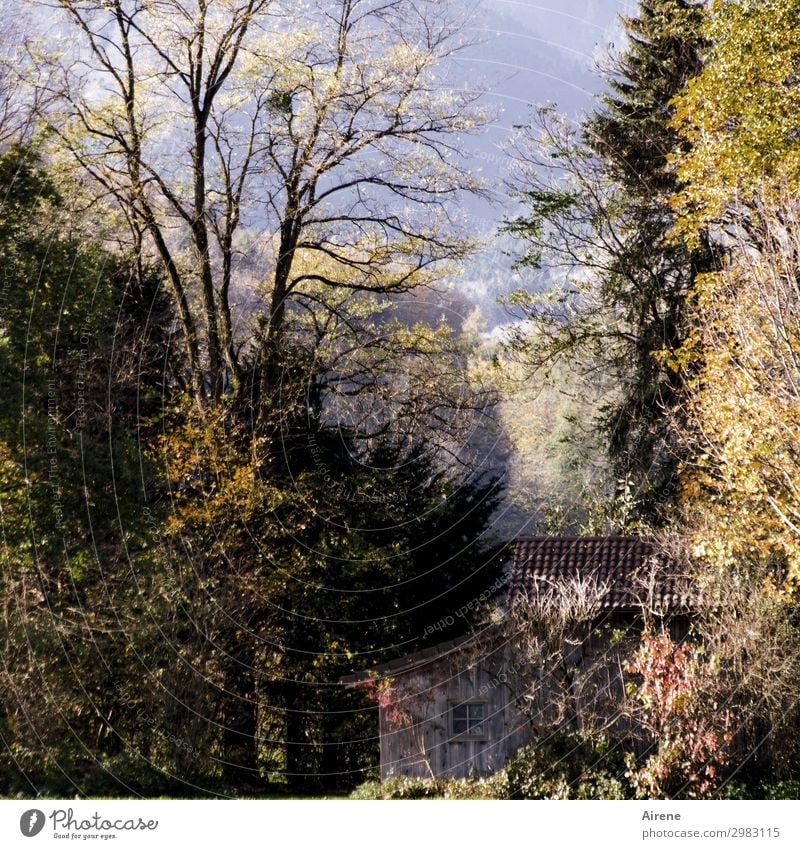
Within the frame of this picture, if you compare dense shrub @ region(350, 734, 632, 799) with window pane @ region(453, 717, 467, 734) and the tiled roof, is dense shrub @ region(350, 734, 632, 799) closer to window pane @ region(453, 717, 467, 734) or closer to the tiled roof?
window pane @ region(453, 717, 467, 734)

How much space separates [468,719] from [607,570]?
3087 mm

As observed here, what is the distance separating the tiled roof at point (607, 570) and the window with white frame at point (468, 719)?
68.6 inches

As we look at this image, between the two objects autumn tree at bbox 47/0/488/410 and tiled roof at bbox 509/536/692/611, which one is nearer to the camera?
tiled roof at bbox 509/536/692/611

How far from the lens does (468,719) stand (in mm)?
14211

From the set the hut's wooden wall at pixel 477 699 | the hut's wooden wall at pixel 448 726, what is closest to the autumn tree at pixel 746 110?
the hut's wooden wall at pixel 477 699

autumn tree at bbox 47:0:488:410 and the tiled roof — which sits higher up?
autumn tree at bbox 47:0:488:410

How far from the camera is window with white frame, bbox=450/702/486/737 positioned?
A: 14094mm

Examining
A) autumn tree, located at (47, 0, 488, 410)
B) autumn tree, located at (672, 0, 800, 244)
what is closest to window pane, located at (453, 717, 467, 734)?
autumn tree, located at (47, 0, 488, 410)

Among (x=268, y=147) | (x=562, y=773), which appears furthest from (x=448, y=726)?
(x=268, y=147)

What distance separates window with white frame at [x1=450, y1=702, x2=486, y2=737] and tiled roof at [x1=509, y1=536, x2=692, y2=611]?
174 cm

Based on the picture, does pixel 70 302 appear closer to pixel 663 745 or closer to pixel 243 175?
pixel 243 175

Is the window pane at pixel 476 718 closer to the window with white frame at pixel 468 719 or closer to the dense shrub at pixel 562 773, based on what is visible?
the window with white frame at pixel 468 719
